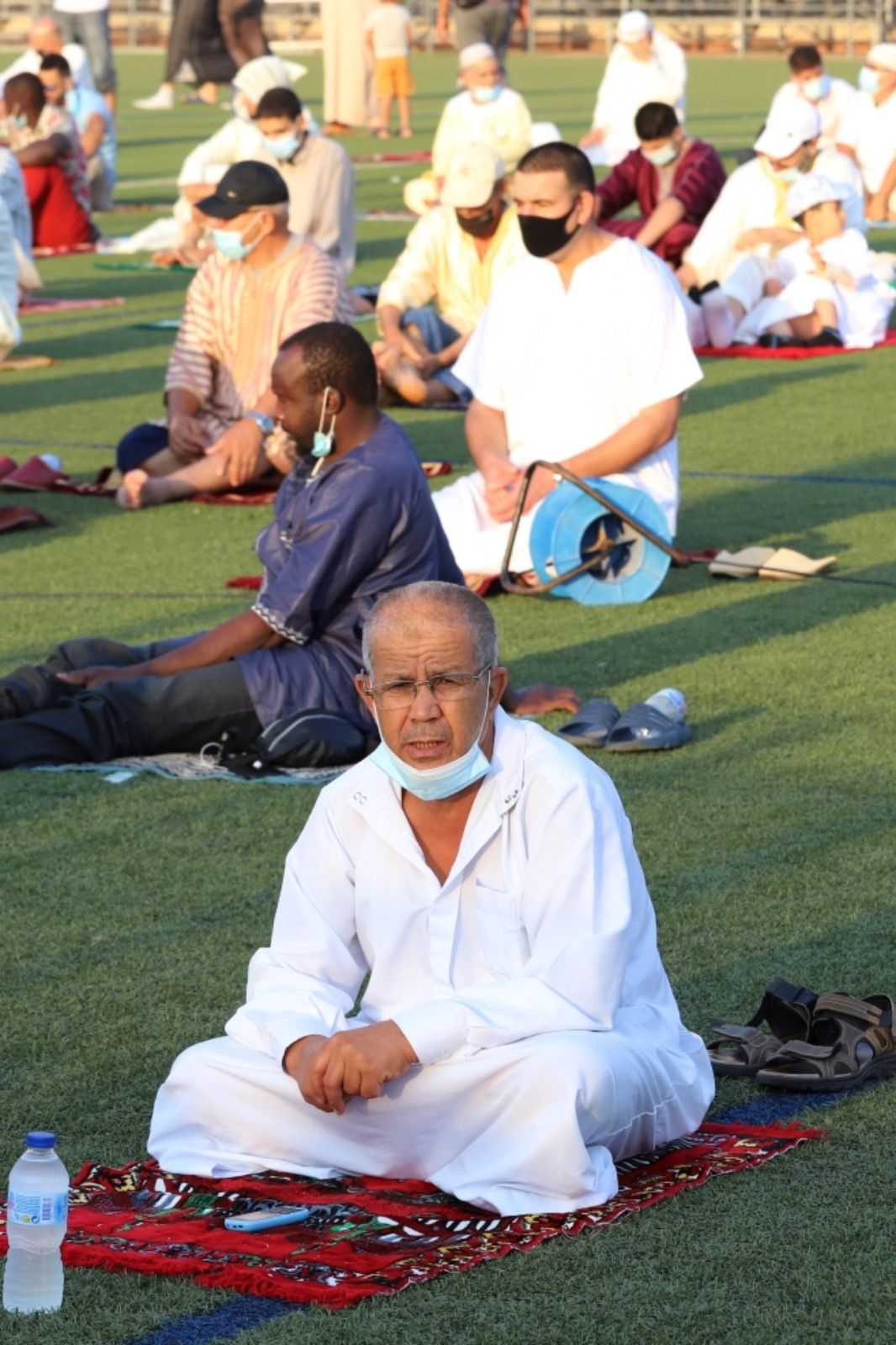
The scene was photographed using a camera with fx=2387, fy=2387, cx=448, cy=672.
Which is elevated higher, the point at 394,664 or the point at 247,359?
the point at 394,664

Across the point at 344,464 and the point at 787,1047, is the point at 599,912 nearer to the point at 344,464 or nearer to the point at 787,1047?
the point at 787,1047

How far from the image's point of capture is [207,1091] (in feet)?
11.1

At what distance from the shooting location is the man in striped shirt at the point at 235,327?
907 centimetres

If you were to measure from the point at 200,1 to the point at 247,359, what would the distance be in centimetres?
1630

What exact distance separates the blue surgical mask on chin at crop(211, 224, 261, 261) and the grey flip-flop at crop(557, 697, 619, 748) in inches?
146

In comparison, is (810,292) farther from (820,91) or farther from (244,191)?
(820,91)

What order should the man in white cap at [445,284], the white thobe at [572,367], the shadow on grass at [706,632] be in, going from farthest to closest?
the man in white cap at [445,284], the white thobe at [572,367], the shadow on grass at [706,632]

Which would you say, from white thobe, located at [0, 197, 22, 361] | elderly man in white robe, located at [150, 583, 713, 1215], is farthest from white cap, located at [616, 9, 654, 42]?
elderly man in white robe, located at [150, 583, 713, 1215]

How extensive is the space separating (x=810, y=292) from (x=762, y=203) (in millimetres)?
637

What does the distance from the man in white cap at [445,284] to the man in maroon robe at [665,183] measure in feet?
9.43

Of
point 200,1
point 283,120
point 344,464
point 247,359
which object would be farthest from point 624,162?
point 200,1

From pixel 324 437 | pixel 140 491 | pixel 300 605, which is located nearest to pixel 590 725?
pixel 300 605

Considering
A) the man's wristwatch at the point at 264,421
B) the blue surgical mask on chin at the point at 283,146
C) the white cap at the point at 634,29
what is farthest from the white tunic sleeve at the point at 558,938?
the white cap at the point at 634,29

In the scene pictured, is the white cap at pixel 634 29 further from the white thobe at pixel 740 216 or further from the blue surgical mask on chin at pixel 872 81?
the white thobe at pixel 740 216
